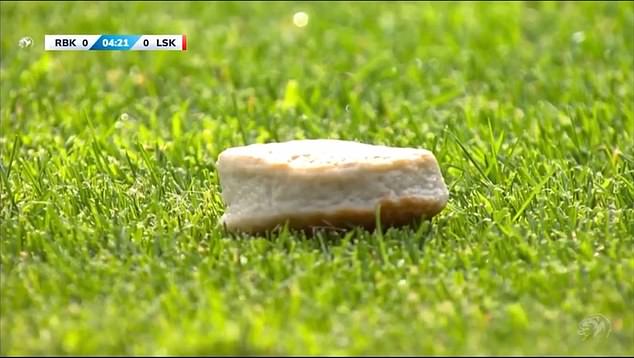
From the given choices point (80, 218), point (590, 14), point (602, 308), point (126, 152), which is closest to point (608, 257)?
point (602, 308)

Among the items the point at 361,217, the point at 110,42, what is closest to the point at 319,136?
the point at 110,42

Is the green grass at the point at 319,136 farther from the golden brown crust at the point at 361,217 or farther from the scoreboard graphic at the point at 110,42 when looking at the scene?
the scoreboard graphic at the point at 110,42

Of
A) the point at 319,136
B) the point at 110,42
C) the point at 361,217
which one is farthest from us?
the point at 319,136

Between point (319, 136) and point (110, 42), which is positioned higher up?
point (110, 42)

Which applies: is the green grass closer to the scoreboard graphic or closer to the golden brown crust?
the golden brown crust

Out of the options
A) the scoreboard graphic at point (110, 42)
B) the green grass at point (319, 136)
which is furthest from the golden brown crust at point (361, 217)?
the scoreboard graphic at point (110, 42)

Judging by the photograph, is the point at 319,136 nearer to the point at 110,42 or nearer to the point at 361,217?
the point at 110,42

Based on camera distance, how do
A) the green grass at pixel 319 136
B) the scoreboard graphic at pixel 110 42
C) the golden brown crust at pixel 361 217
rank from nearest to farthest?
the green grass at pixel 319 136, the golden brown crust at pixel 361 217, the scoreboard graphic at pixel 110 42

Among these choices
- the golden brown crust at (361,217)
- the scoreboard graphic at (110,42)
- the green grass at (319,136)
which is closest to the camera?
the green grass at (319,136)
